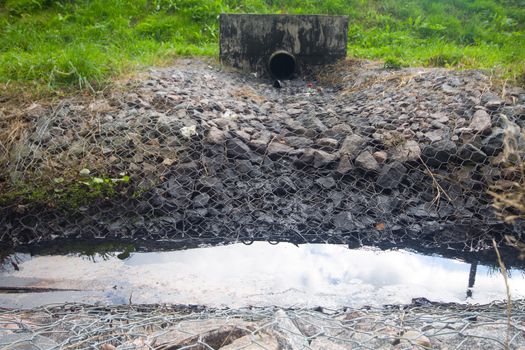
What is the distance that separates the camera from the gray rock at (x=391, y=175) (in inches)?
149

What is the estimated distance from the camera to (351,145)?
4.01 meters

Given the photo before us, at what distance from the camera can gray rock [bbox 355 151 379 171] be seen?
3.84 m

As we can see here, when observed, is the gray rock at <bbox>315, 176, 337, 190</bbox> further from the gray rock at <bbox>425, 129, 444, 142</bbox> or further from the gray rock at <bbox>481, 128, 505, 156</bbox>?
the gray rock at <bbox>481, 128, 505, 156</bbox>

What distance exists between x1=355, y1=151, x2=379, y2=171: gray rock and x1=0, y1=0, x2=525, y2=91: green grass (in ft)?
7.88

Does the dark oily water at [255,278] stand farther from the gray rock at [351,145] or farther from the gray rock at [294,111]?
the gray rock at [294,111]

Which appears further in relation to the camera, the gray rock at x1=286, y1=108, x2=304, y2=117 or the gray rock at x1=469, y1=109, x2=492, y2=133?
the gray rock at x1=286, y1=108, x2=304, y2=117

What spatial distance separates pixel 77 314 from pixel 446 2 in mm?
8902

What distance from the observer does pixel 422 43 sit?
25.2 ft

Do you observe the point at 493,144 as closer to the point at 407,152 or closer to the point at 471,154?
the point at 471,154

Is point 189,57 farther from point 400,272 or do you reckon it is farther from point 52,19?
point 400,272

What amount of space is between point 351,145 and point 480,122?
43.5 inches

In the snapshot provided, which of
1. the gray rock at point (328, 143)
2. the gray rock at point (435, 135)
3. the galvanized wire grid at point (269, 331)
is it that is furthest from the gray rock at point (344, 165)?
the galvanized wire grid at point (269, 331)

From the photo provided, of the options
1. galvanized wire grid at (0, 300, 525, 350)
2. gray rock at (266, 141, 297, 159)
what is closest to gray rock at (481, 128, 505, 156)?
gray rock at (266, 141, 297, 159)

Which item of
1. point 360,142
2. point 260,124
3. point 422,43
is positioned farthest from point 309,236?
point 422,43
